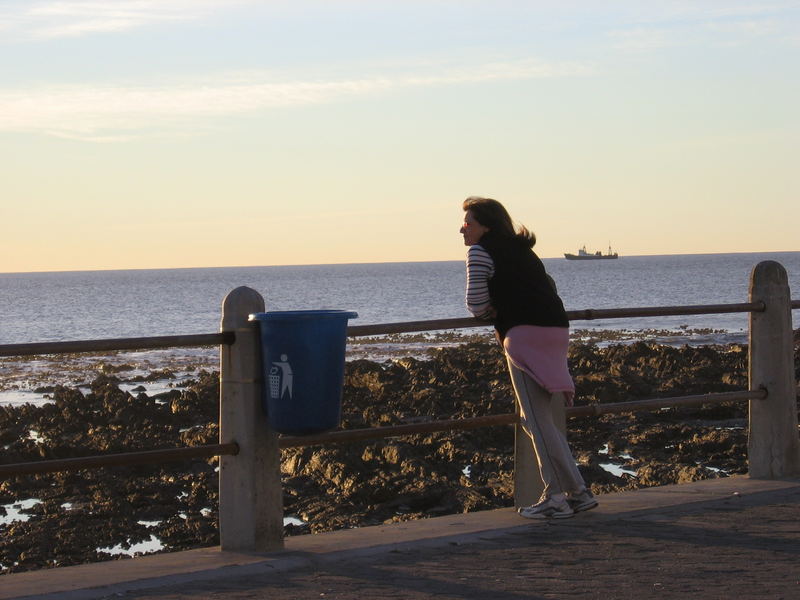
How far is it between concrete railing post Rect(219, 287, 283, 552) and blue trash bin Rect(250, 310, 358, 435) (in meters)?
0.09

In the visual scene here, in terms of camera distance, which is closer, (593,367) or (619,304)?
(593,367)

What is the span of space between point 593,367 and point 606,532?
19.9 metres

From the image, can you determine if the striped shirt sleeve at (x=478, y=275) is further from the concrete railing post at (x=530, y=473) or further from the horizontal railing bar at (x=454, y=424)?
the concrete railing post at (x=530, y=473)

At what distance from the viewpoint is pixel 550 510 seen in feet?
22.9

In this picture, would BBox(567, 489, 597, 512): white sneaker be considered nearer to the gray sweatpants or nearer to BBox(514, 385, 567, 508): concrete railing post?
the gray sweatpants

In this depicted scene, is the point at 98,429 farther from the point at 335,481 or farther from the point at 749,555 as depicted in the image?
the point at 749,555

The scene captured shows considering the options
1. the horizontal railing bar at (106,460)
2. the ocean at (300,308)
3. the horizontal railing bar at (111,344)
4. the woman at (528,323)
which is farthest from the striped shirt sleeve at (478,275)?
the ocean at (300,308)

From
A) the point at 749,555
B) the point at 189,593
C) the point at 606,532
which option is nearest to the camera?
the point at 189,593

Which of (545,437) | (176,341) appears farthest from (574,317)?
(176,341)

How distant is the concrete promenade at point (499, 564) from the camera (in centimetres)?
551

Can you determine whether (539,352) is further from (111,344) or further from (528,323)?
(111,344)

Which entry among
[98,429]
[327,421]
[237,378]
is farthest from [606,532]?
[98,429]

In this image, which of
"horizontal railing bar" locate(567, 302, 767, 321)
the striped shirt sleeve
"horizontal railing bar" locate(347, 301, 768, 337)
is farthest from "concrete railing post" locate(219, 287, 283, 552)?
"horizontal railing bar" locate(567, 302, 767, 321)

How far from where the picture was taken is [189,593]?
553 centimetres
